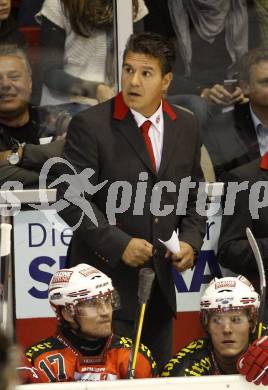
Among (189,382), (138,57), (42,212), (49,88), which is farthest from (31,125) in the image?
(189,382)

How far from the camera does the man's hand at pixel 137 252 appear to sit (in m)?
5.72

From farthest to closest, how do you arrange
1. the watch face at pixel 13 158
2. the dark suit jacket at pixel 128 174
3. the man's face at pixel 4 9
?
the man's face at pixel 4 9 < the watch face at pixel 13 158 < the dark suit jacket at pixel 128 174

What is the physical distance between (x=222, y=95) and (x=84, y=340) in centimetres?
232

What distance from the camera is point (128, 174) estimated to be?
19.6 feet

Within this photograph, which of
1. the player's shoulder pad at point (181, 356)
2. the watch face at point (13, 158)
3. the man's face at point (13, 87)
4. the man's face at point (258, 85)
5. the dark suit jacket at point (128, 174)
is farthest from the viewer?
the man's face at point (258, 85)

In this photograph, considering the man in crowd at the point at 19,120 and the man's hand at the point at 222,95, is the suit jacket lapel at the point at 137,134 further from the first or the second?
the man's hand at the point at 222,95

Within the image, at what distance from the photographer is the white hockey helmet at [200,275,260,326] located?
602cm

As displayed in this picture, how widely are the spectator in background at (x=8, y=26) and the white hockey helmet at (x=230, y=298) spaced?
81.4 inches

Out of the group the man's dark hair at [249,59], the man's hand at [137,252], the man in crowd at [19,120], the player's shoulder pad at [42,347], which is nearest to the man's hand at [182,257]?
the man's hand at [137,252]

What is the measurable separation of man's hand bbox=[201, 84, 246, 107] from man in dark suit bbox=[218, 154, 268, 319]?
110 centimetres

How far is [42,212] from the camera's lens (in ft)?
21.7

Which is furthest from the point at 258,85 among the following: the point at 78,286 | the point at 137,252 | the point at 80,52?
the point at 78,286

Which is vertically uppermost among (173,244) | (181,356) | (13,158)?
(13,158)

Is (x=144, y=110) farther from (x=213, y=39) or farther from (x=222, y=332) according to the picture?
(x=213, y=39)
